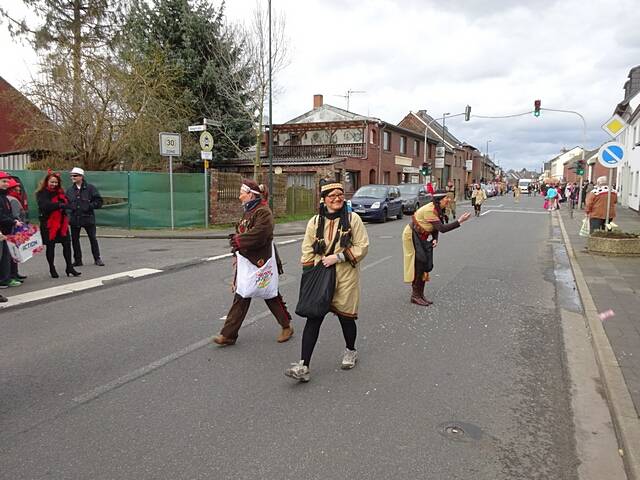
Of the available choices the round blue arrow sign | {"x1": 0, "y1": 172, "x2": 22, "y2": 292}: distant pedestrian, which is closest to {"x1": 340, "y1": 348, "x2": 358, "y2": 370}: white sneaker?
{"x1": 0, "y1": 172, "x2": 22, "y2": 292}: distant pedestrian

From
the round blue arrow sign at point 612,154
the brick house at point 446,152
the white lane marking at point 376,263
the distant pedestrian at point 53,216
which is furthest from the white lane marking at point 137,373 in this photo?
the brick house at point 446,152

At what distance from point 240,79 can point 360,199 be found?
842cm

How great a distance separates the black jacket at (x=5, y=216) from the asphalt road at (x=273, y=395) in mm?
1598

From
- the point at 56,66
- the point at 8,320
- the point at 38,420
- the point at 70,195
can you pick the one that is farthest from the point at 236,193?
the point at 38,420

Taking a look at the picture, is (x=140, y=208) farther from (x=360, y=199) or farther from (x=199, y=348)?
(x=199, y=348)

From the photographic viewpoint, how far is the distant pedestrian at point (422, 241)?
667 centimetres

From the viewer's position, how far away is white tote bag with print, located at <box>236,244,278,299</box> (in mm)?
4750

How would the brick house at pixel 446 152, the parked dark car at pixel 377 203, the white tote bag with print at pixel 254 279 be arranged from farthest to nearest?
the brick house at pixel 446 152
the parked dark car at pixel 377 203
the white tote bag with print at pixel 254 279

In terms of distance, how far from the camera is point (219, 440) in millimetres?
3141

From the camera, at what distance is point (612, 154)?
1116 cm

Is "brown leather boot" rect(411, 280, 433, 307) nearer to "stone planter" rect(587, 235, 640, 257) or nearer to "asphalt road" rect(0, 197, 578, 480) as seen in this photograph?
"asphalt road" rect(0, 197, 578, 480)

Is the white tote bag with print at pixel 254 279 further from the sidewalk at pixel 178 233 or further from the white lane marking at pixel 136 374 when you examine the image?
the sidewalk at pixel 178 233

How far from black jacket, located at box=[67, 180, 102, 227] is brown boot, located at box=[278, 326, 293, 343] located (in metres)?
5.71

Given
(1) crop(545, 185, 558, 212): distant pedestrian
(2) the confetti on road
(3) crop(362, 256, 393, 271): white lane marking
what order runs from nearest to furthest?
(2) the confetti on road < (3) crop(362, 256, 393, 271): white lane marking < (1) crop(545, 185, 558, 212): distant pedestrian
